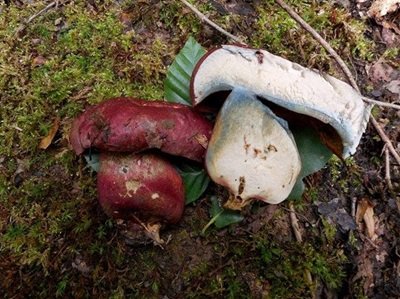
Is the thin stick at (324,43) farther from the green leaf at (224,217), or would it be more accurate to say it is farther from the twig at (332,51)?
the green leaf at (224,217)

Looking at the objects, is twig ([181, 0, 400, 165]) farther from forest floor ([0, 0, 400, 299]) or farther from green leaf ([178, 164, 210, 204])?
green leaf ([178, 164, 210, 204])

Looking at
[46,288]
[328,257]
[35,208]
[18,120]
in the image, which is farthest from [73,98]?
[328,257]

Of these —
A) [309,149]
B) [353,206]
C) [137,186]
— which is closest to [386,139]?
[353,206]

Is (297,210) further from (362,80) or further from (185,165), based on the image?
(362,80)

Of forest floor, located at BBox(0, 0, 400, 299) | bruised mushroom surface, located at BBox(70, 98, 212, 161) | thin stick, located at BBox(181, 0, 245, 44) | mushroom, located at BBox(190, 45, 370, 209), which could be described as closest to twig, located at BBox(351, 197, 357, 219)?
forest floor, located at BBox(0, 0, 400, 299)

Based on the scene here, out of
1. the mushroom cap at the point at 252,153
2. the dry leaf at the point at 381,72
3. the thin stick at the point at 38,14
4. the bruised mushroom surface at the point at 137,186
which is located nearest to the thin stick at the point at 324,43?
the dry leaf at the point at 381,72

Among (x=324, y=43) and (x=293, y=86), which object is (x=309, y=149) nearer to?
(x=293, y=86)
